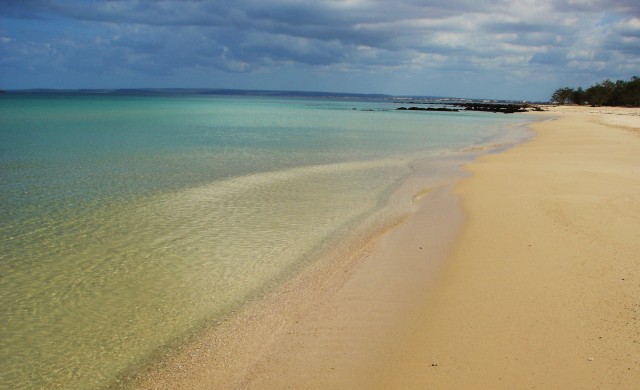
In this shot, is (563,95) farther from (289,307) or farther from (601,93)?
(289,307)

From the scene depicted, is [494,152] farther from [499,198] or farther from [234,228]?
[234,228]

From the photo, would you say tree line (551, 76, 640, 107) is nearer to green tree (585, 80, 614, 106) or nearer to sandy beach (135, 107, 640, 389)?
green tree (585, 80, 614, 106)

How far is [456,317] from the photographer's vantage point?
596 centimetres

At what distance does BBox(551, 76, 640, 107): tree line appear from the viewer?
10844cm

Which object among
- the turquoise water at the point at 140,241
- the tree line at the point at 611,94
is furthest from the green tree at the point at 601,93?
the turquoise water at the point at 140,241

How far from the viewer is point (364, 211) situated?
1209 cm

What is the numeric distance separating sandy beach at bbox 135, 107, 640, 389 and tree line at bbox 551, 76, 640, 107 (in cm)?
11779

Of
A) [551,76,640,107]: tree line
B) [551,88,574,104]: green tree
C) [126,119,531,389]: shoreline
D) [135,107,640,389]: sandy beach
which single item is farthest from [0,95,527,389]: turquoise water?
[551,88,574,104]: green tree

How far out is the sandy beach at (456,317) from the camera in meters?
4.79

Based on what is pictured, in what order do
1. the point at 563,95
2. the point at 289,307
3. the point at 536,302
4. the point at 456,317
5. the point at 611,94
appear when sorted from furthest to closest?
1. the point at 563,95
2. the point at 611,94
3. the point at 289,307
4. the point at 536,302
5. the point at 456,317

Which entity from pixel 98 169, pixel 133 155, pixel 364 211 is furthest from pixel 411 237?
pixel 133 155

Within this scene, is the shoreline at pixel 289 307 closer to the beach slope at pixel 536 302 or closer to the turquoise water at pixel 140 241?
the turquoise water at pixel 140 241

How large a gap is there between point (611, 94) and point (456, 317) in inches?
5201

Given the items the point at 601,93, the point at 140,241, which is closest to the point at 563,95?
the point at 601,93
